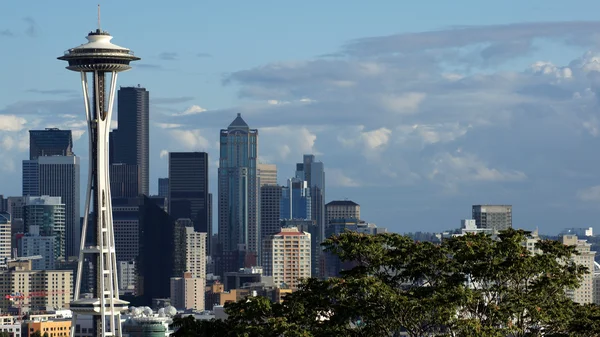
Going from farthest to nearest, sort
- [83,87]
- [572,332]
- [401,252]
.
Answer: [83,87], [401,252], [572,332]

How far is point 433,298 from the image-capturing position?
202ft

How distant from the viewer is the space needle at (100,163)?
138375 mm

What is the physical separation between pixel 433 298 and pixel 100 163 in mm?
80545

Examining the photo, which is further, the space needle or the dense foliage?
the space needle

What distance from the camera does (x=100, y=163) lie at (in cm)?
13912

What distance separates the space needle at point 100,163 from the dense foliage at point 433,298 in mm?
73277

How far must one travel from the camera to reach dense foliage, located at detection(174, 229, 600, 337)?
61.7m

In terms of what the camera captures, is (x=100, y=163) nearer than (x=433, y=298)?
No

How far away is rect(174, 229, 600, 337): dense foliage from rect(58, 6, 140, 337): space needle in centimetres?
7328

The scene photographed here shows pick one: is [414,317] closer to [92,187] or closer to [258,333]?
[258,333]

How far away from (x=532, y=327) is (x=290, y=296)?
31.9ft

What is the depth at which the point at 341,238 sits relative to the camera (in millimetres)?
65812

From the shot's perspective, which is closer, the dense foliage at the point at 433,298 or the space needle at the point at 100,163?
the dense foliage at the point at 433,298

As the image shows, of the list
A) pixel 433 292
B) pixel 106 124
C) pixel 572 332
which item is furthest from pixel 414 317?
pixel 106 124
